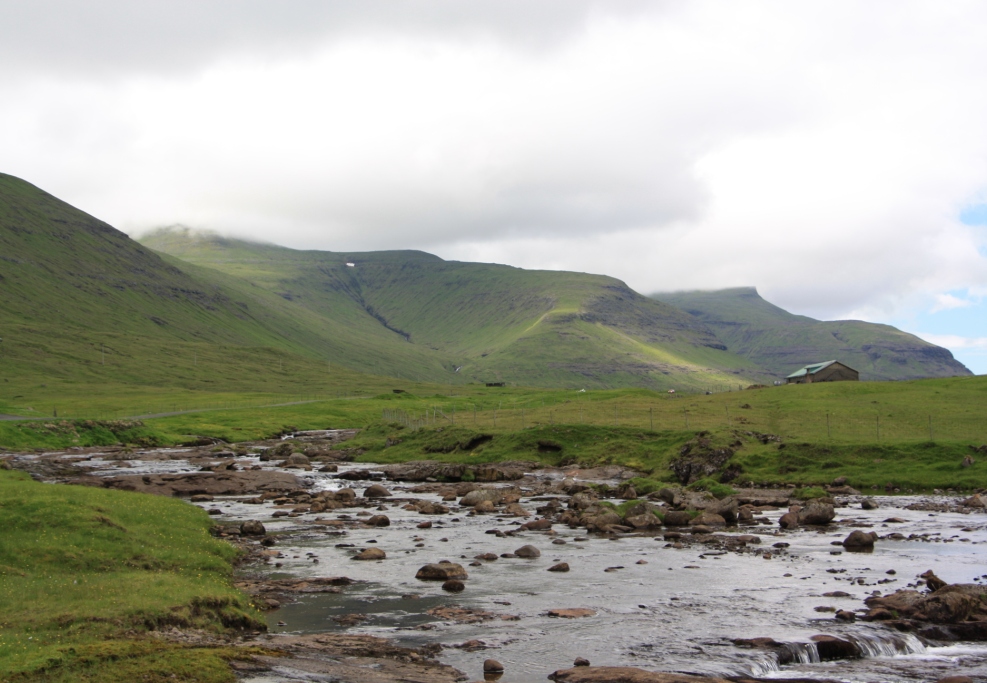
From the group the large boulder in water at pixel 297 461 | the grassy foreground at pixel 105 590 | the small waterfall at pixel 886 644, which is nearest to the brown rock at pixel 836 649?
the small waterfall at pixel 886 644

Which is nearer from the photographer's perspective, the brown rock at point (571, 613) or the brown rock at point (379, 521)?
the brown rock at point (571, 613)

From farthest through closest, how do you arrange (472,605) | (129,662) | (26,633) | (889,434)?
(889,434), (472,605), (26,633), (129,662)

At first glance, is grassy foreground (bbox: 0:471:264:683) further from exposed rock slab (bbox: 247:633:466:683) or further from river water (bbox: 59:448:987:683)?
river water (bbox: 59:448:987:683)

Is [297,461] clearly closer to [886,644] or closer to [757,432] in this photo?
[757,432]

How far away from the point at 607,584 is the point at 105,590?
827 inches

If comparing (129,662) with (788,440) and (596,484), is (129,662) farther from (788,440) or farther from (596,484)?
(788,440)

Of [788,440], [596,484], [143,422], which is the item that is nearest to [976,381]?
[788,440]

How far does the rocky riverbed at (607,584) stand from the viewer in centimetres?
2577

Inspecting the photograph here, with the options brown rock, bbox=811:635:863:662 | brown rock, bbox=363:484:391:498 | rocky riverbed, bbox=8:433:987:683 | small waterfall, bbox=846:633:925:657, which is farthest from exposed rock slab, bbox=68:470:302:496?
small waterfall, bbox=846:633:925:657

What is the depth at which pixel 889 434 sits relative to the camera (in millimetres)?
81875

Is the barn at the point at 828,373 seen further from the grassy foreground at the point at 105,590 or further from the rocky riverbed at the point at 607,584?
the grassy foreground at the point at 105,590

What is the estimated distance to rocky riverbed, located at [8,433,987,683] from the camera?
25.8 meters

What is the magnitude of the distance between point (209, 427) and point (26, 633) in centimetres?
12262

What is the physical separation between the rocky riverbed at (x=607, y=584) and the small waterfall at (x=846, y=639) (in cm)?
7
